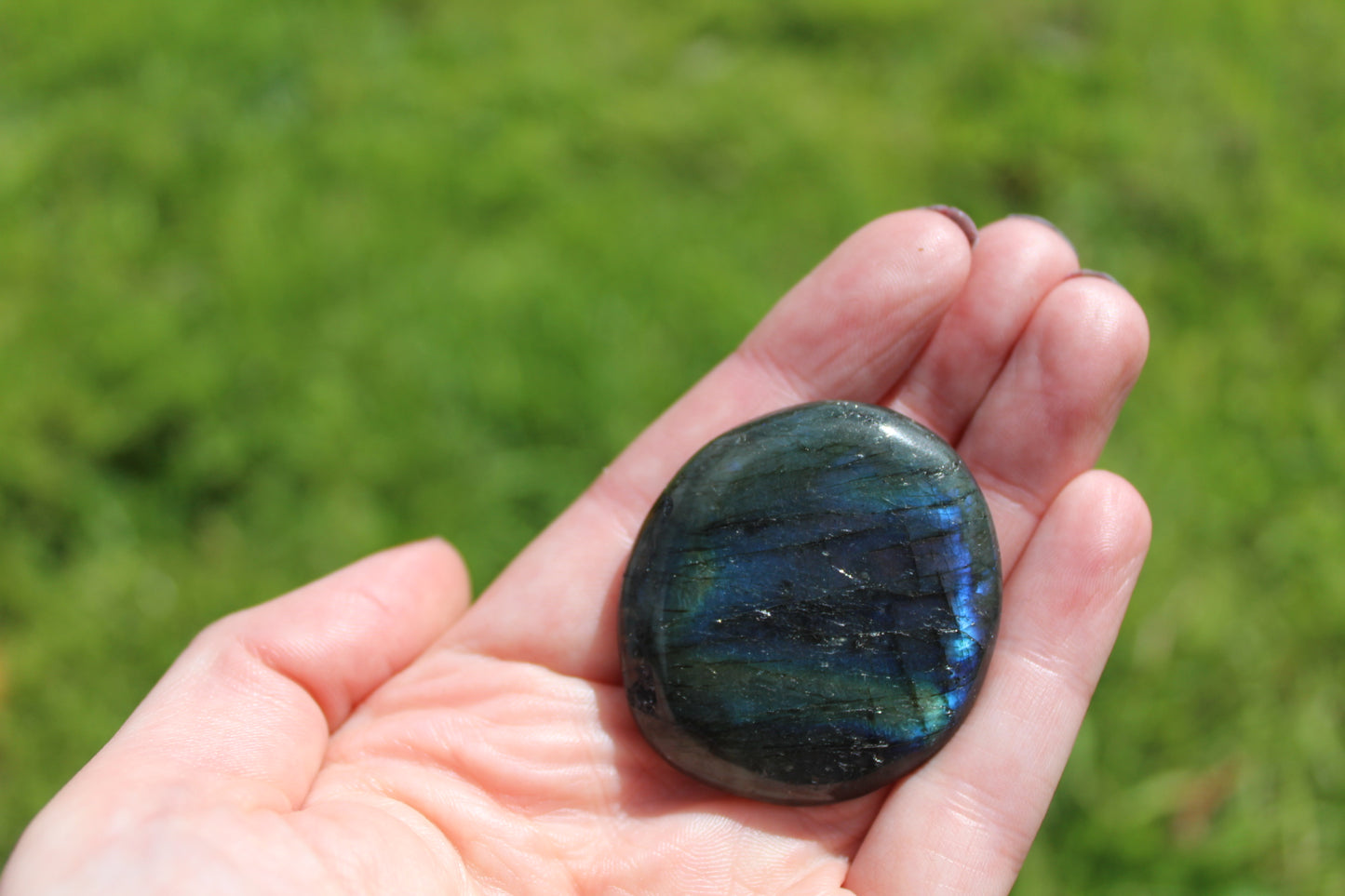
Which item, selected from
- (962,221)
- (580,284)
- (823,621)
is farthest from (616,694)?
(580,284)

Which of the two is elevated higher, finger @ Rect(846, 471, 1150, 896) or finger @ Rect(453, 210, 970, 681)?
finger @ Rect(453, 210, 970, 681)

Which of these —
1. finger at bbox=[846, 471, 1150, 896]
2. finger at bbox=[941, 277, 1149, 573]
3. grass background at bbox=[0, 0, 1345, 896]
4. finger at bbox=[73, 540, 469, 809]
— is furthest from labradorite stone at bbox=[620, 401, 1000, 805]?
grass background at bbox=[0, 0, 1345, 896]

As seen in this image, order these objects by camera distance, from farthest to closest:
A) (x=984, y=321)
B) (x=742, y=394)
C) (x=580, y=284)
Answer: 1. (x=580, y=284)
2. (x=742, y=394)
3. (x=984, y=321)

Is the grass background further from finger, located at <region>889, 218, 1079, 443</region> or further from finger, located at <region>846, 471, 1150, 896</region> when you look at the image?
finger, located at <region>889, 218, 1079, 443</region>

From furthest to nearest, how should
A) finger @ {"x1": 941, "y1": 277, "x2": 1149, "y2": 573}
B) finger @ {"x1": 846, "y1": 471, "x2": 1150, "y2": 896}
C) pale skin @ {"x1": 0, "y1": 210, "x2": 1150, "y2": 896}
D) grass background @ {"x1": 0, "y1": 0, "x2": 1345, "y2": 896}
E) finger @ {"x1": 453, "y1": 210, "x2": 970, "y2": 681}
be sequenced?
1. grass background @ {"x1": 0, "y1": 0, "x2": 1345, "y2": 896}
2. finger @ {"x1": 453, "y1": 210, "x2": 970, "y2": 681}
3. finger @ {"x1": 941, "y1": 277, "x2": 1149, "y2": 573}
4. finger @ {"x1": 846, "y1": 471, "x2": 1150, "y2": 896}
5. pale skin @ {"x1": 0, "y1": 210, "x2": 1150, "y2": 896}

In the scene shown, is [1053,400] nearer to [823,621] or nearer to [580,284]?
[823,621]

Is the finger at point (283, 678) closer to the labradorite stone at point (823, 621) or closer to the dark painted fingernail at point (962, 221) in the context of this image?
the labradorite stone at point (823, 621)

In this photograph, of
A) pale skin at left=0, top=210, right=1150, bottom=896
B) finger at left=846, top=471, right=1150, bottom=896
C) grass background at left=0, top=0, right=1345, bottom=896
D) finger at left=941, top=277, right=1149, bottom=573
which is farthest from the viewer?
grass background at left=0, top=0, right=1345, bottom=896
